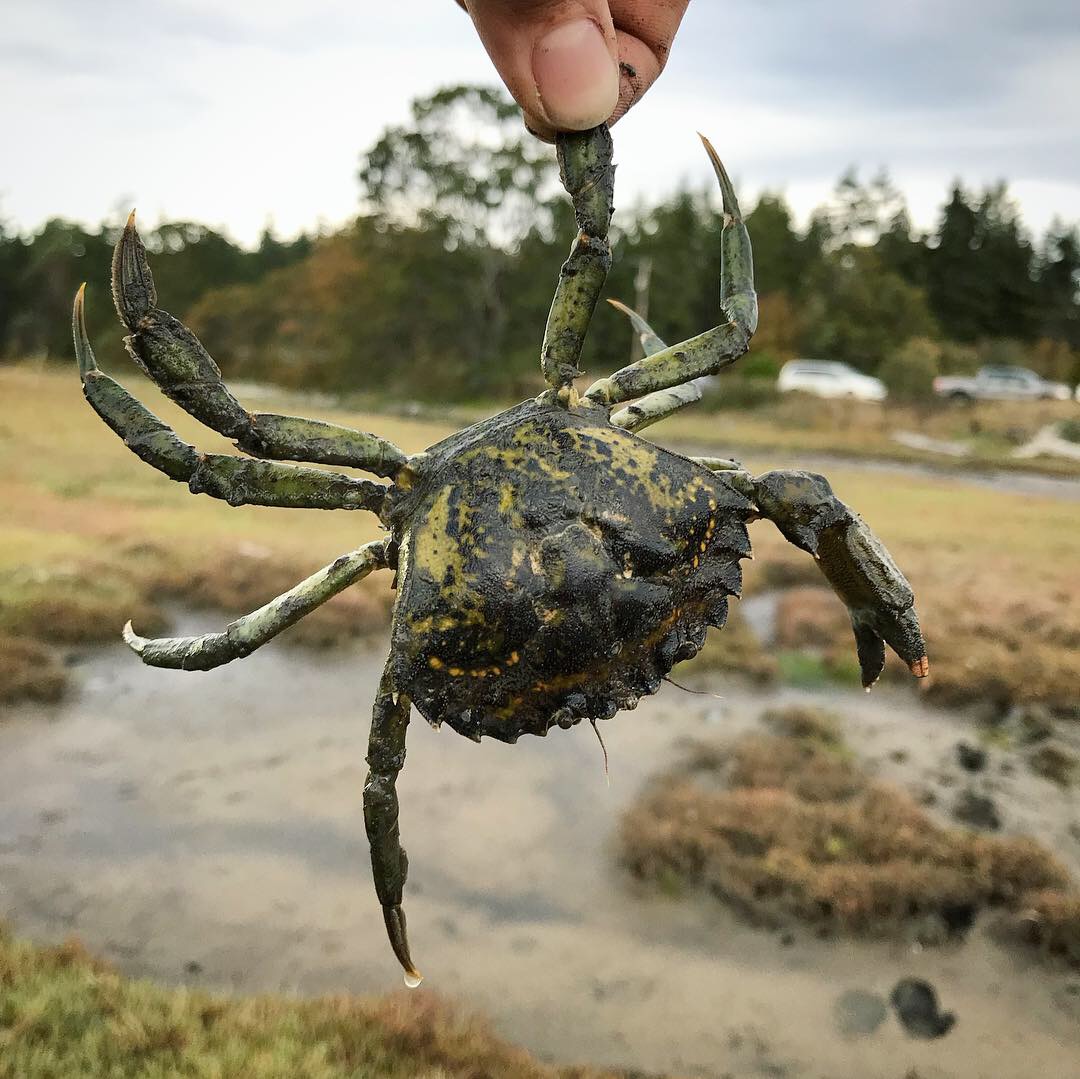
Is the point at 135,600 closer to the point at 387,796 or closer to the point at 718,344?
the point at 387,796

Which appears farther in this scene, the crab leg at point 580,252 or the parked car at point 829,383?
the parked car at point 829,383

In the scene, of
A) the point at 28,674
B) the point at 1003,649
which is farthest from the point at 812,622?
the point at 28,674

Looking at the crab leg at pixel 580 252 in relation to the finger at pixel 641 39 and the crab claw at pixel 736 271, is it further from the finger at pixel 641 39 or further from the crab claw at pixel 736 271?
the crab claw at pixel 736 271

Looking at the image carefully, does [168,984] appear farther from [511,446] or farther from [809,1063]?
[511,446]

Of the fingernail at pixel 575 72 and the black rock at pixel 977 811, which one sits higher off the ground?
the fingernail at pixel 575 72

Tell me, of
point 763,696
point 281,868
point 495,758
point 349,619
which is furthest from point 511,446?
point 349,619

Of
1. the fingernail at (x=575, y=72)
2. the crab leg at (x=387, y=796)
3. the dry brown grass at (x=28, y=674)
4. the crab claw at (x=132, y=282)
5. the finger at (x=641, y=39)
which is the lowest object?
the dry brown grass at (x=28, y=674)

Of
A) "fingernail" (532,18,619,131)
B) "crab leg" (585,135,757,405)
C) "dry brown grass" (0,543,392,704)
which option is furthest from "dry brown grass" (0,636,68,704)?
"fingernail" (532,18,619,131)

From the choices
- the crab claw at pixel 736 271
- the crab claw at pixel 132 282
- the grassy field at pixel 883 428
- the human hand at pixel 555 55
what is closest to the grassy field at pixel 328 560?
the grassy field at pixel 883 428
